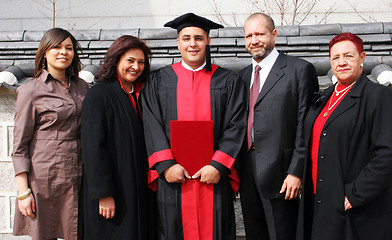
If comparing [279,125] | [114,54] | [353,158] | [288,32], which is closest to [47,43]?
[114,54]

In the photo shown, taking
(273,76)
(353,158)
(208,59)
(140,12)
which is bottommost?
(353,158)

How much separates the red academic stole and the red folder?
10 centimetres

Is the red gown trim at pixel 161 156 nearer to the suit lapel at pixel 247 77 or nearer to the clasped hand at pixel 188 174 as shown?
the clasped hand at pixel 188 174

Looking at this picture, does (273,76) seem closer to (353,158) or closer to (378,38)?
(353,158)

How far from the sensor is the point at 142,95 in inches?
115

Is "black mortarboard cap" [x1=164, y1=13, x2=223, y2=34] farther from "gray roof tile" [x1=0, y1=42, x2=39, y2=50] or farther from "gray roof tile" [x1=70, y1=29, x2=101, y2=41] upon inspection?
"gray roof tile" [x1=0, y1=42, x2=39, y2=50]

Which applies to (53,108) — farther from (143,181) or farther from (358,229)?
(358,229)

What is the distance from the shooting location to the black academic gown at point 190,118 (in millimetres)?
2742

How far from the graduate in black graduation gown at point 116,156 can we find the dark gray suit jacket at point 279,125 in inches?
36.1

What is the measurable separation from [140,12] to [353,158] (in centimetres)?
961

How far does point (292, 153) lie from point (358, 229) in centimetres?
70

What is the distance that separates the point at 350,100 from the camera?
249cm

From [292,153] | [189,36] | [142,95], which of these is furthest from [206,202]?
[189,36]

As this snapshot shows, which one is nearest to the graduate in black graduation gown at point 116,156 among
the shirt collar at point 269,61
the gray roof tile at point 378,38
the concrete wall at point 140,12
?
the shirt collar at point 269,61
